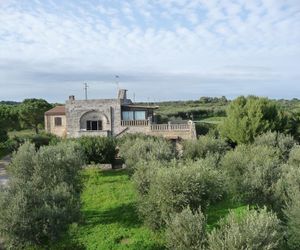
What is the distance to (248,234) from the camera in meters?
10.5

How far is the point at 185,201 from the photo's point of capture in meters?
14.8

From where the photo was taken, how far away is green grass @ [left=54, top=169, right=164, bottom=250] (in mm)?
15875

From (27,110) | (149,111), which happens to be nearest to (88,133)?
(149,111)

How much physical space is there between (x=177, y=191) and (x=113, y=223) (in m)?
5.06

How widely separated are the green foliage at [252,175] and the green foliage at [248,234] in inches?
235

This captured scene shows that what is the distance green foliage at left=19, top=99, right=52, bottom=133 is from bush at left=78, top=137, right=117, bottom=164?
1236 inches

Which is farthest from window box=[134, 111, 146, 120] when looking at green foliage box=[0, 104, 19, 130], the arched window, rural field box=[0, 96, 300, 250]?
green foliage box=[0, 104, 19, 130]

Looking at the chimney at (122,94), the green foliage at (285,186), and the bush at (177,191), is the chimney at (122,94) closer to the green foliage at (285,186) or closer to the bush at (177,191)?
the bush at (177,191)

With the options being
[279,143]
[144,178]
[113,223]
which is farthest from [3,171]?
[279,143]

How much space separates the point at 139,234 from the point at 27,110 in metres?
48.8

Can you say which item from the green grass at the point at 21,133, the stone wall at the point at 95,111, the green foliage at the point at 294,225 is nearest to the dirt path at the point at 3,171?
the stone wall at the point at 95,111

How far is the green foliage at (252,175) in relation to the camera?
17.2 m

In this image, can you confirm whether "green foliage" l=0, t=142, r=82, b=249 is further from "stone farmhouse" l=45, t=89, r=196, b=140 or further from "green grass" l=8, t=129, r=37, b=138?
"green grass" l=8, t=129, r=37, b=138

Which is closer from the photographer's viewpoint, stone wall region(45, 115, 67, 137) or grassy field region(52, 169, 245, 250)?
grassy field region(52, 169, 245, 250)
